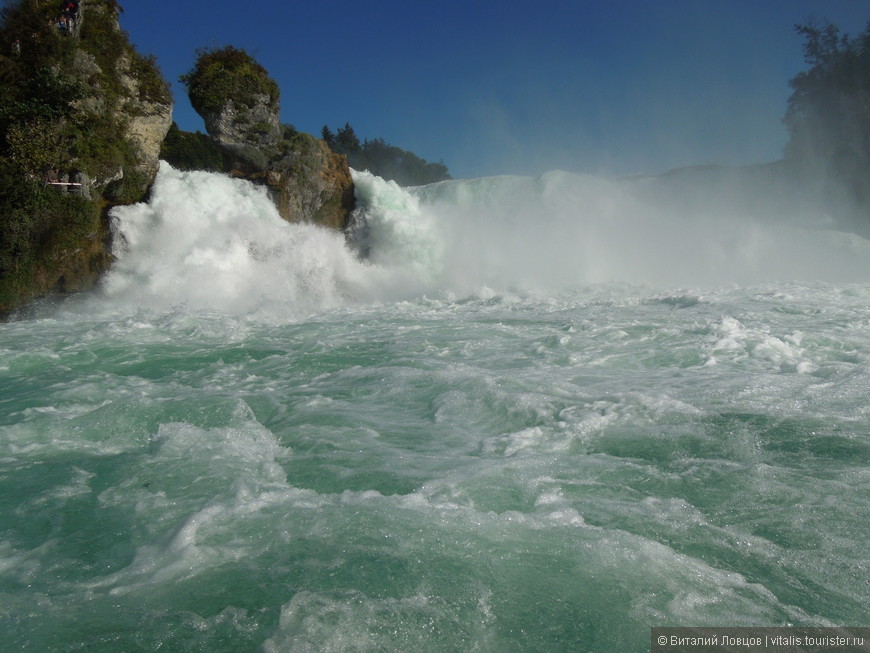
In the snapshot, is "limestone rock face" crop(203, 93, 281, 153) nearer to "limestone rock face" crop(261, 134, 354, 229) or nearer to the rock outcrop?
the rock outcrop

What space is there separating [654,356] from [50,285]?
41.5 feet

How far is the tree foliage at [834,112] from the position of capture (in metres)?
27.8

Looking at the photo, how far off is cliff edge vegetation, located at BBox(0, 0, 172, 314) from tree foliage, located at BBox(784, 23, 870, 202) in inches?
1195

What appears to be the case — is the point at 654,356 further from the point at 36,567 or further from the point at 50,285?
the point at 50,285

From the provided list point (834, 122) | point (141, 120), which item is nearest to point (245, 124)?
point (141, 120)

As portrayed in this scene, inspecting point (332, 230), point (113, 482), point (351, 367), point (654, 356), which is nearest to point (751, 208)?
point (332, 230)

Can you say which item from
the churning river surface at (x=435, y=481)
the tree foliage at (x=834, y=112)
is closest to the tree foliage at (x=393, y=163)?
the tree foliage at (x=834, y=112)

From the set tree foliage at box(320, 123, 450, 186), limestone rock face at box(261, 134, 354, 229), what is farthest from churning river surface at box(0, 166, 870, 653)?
tree foliage at box(320, 123, 450, 186)

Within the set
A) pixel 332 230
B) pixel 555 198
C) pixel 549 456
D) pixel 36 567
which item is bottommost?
pixel 36 567

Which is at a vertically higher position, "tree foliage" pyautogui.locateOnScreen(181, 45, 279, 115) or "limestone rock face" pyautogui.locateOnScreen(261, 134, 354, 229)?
"tree foliage" pyautogui.locateOnScreen(181, 45, 279, 115)

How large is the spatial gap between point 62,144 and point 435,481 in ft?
41.8

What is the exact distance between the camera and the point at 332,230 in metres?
17.5

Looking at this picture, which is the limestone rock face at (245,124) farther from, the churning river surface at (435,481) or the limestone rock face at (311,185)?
the churning river surface at (435,481)

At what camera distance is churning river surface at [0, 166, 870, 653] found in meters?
2.47
